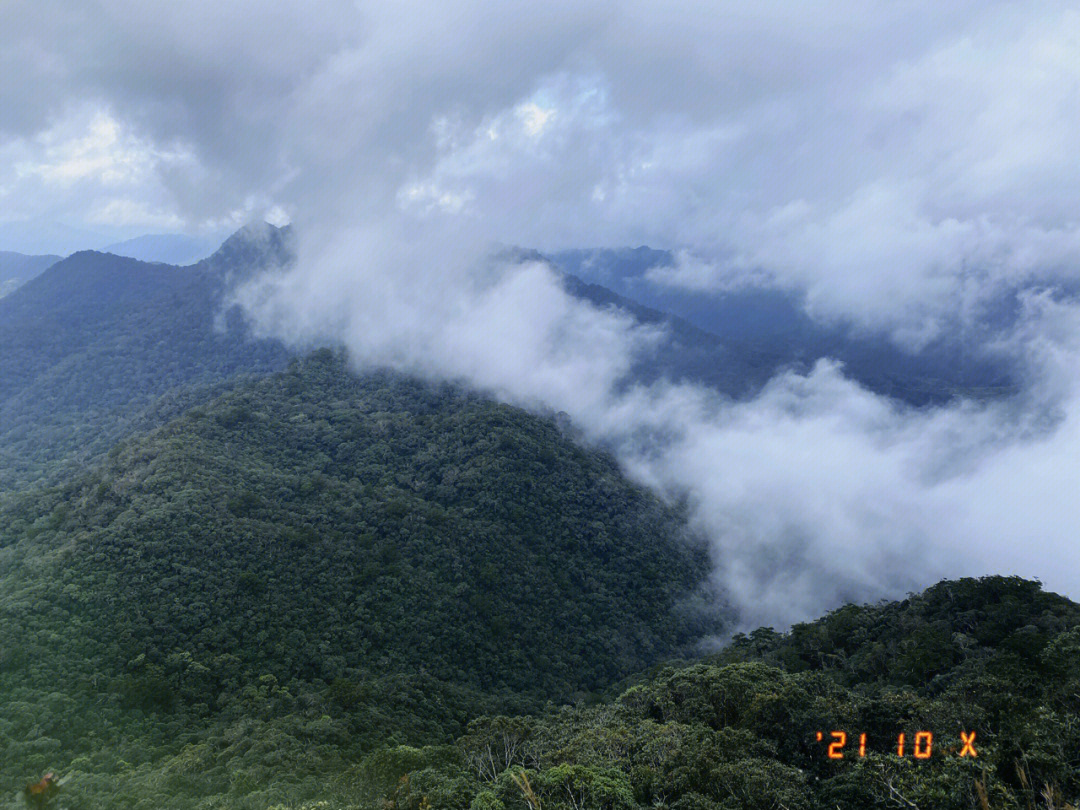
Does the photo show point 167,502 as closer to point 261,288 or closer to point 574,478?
point 574,478

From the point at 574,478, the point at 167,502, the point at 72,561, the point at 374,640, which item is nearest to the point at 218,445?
the point at 167,502

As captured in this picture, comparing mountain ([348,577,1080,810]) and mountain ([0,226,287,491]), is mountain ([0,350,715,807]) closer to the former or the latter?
mountain ([348,577,1080,810])

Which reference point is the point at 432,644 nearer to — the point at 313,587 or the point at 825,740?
the point at 313,587
